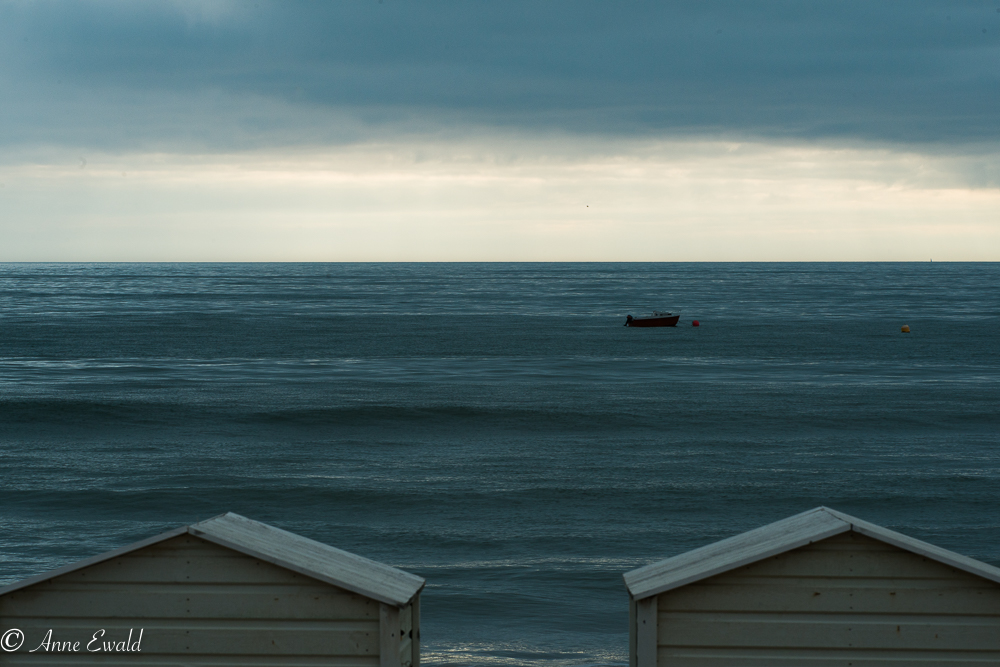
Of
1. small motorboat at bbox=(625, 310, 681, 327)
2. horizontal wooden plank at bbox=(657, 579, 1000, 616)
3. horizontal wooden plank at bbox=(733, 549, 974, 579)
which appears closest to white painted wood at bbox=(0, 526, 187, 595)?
horizontal wooden plank at bbox=(657, 579, 1000, 616)

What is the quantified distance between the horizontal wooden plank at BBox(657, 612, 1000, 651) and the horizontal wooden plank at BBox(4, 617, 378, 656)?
1740 millimetres

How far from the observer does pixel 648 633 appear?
5.42 m

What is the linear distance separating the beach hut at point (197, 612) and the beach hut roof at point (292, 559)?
0.02 metres

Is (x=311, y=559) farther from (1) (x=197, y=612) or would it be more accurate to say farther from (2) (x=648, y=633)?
(2) (x=648, y=633)

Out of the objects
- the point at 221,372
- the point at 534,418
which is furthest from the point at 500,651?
the point at 221,372

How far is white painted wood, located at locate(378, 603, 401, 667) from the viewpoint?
528 centimetres

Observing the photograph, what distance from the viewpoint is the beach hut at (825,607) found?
A: 529 cm

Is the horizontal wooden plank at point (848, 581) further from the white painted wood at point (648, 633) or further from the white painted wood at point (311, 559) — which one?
the white painted wood at point (311, 559)

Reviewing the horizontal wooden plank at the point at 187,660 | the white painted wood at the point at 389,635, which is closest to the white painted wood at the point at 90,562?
the horizontal wooden plank at the point at 187,660

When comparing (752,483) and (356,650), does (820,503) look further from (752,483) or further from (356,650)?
(356,650)

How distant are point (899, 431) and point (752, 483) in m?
9.53

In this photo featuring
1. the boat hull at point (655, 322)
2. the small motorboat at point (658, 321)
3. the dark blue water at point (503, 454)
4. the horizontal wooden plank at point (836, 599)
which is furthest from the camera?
the boat hull at point (655, 322)

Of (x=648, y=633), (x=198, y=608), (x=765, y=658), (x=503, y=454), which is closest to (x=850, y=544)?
(x=765, y=658)

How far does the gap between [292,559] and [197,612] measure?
2.04 ft
